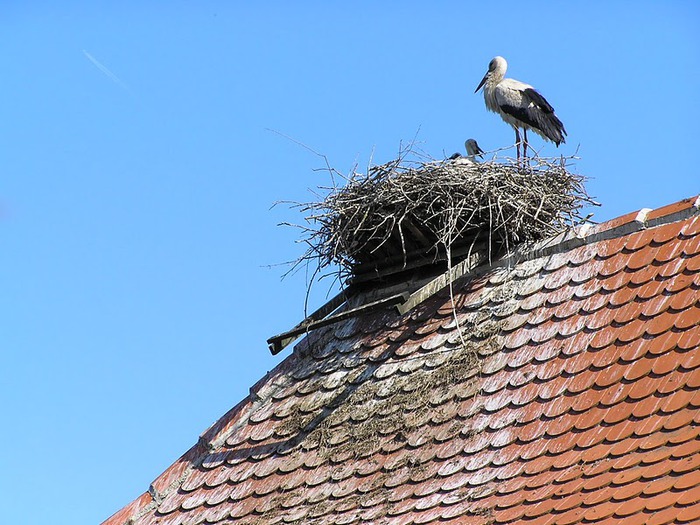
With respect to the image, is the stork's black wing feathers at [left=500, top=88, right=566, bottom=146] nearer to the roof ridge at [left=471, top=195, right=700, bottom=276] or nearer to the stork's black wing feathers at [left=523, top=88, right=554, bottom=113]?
the stork's black wing feathers at [left=523, top=88, right=554, bottom=113]

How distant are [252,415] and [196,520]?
0.99 meters

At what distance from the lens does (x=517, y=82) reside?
12.5m

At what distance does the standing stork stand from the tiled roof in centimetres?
372

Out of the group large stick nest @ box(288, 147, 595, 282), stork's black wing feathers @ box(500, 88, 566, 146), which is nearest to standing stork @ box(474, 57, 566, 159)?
stork's black wing feathers @ box(500, 88, 566, 146)

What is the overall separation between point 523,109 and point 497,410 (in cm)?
544

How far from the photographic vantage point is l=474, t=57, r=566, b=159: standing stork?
12.0 meters

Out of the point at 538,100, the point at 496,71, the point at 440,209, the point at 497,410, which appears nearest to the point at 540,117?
the point at 538,100

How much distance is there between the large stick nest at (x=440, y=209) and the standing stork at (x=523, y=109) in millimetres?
2531

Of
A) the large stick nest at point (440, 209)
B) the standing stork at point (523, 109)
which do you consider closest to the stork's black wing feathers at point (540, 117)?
the standing stork at point (523, 109)

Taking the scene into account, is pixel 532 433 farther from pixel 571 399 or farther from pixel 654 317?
pixel 654 317

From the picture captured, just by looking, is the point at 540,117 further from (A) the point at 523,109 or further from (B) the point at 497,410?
(B) the point at 497,410

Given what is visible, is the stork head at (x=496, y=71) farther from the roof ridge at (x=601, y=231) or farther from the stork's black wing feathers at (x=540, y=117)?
the roof ridge at (x=601, y=231)

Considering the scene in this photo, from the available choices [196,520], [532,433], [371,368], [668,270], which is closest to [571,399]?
[532,433]

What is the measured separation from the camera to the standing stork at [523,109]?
39.4 feet
